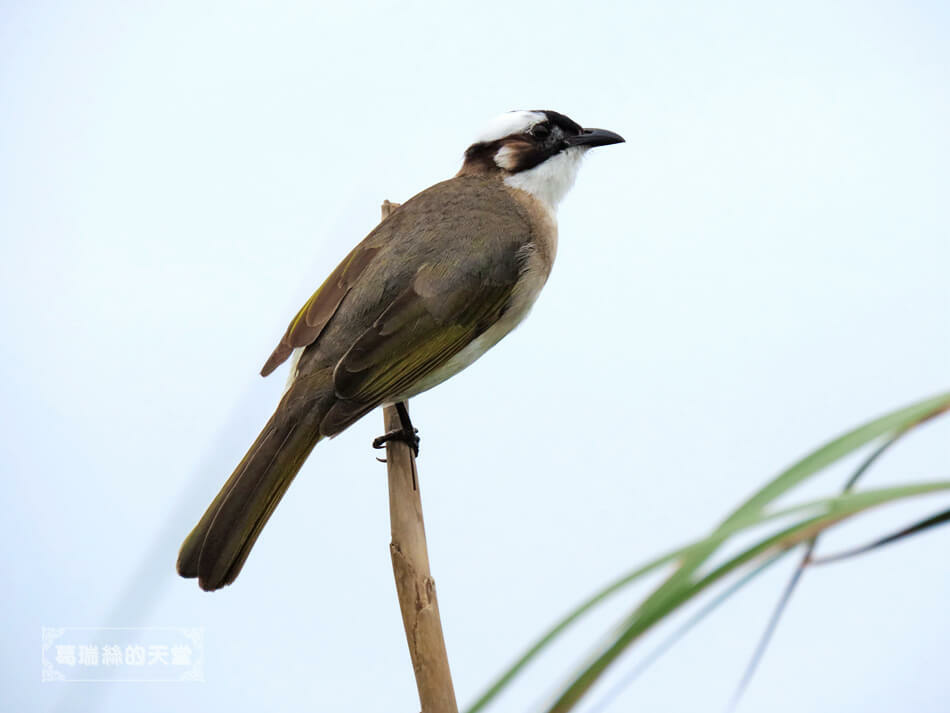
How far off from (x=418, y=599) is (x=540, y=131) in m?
2.24

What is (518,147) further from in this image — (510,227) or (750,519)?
(750,519)

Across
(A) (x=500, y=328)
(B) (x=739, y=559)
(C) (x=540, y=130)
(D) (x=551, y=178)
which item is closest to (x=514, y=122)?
(C) (x=540, y=130)

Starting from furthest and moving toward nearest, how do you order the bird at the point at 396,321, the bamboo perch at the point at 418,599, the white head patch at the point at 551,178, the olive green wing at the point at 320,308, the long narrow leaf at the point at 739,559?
the white head patch at the point at 551,178 → the olive green wing at the point at 320,308 → the bird at the point at 396,321 → the bamboo perch at the point at 418,599 → the long narrow leaf at the point at 739,559

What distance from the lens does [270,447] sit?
113 inches

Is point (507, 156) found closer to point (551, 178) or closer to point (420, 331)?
point (551, 178)

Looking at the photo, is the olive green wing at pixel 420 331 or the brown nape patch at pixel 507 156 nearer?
the olive green wing at pixel 420 331

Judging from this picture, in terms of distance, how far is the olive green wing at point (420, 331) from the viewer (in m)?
3.08

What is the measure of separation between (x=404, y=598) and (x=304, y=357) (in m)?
1.04

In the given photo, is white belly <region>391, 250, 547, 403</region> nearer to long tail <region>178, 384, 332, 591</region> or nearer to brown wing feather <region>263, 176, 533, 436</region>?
brown wing feather <region>263, 176, 533, 436</region>

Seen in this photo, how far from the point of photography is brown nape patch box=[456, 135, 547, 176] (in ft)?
13.4

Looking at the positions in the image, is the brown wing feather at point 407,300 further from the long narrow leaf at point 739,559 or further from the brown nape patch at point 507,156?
the long narrow leaf at point 739,559

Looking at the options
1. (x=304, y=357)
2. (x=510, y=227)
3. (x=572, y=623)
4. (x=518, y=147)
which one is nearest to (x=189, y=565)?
(x=304, y=357)

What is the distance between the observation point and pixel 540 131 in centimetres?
414

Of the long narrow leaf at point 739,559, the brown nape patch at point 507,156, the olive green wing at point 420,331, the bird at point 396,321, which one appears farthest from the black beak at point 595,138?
the long narrow leaf at point 739,559
